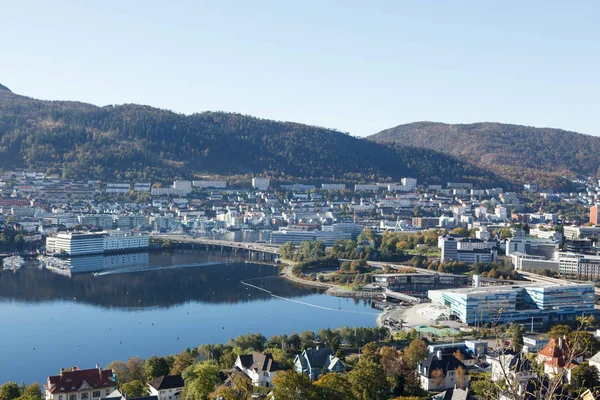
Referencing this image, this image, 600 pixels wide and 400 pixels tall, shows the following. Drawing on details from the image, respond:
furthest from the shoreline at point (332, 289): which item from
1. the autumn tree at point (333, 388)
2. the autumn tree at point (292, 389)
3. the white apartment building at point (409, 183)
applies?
the white apartment building at point (409, 183)

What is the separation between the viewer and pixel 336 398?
228 inches

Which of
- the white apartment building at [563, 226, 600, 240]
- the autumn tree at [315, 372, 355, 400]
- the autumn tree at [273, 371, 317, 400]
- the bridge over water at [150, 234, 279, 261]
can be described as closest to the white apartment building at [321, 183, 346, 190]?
the bridge over water at [150, 234, 279, 261]

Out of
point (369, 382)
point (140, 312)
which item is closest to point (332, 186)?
point (140, 312)

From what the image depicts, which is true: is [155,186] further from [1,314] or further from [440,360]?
[440,360]

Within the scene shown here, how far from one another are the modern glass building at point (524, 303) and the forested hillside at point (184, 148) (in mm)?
22451

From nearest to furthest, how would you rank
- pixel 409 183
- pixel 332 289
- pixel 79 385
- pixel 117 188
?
pixel 79 385
pixel 332 289
pixel 117 188
pixel 409 183

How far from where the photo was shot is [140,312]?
1228 cm

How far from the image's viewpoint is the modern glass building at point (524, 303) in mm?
11219

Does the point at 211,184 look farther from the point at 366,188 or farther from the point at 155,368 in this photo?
the point at 155,368

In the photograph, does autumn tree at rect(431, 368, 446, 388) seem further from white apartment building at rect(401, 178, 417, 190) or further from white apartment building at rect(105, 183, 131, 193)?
white apartment building at rect(401, 178, 417, 190)

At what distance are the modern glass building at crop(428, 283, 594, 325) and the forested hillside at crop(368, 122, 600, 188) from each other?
33.6 m

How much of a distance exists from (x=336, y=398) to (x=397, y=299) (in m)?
7.93

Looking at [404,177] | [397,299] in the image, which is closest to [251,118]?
[404,177]

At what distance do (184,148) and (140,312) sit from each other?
87.7ft
